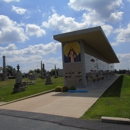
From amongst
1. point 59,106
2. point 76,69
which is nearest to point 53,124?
point 59,106

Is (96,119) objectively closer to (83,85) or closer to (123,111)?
(123,111)

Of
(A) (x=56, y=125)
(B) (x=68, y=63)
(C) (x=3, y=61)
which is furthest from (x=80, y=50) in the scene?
(C) (x=3, y=61)

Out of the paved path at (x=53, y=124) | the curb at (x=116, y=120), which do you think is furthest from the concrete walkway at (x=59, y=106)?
the curb at (x=116, y=120)

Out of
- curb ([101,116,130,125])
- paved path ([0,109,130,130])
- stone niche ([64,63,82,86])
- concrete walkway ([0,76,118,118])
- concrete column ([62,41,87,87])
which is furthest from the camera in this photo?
stone niche ([64,63,82,86])

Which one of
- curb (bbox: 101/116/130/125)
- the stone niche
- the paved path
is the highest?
the stone niche

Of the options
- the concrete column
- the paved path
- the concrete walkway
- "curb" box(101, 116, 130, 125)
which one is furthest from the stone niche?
"curb" box(101, 116, 130, 125)

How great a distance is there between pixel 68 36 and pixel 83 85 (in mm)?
5191

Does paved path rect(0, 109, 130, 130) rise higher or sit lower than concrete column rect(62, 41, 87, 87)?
lower

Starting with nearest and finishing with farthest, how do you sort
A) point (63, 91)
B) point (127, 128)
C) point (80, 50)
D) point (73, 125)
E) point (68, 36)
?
point (127, 128), point (73, 125), point (63, 91), point (68, 36), point (80, 50)

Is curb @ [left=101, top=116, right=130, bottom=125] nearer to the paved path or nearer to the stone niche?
the paved path

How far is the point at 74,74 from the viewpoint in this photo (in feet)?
53.8

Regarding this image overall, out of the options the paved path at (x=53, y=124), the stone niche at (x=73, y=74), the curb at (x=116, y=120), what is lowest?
the paved path at (x=53, y=124)

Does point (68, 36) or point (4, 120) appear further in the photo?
point (68, 36)

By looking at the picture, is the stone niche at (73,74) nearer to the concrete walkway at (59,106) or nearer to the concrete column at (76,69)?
the concrete column at (76,69)
